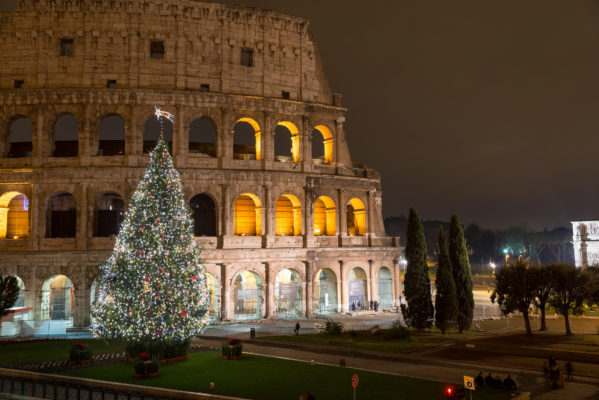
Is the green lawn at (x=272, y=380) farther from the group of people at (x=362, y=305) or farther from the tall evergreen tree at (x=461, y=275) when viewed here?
the group of people at (x=362, y=305)

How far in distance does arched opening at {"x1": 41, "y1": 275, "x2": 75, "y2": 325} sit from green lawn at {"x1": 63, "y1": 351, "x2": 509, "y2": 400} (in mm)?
14253

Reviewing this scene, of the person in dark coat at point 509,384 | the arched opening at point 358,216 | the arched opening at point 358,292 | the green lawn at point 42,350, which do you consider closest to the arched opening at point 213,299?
the green lawn at point 42,350

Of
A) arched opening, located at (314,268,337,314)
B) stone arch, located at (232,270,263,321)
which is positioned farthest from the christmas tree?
arched opening, located at (314,268,337,314)

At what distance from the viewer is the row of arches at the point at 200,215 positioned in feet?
112

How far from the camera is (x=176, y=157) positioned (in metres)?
34.3

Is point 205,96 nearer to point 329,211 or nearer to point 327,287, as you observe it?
point 329,211

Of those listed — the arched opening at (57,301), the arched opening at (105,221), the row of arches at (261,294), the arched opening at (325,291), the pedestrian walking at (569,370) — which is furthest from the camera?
the arched opening at (325,291)

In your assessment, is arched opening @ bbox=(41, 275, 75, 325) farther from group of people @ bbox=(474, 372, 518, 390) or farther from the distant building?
the distant building

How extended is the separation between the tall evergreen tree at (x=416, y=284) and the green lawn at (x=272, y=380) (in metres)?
11.4

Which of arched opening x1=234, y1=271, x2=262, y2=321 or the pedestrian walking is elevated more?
arched opening x1=234, y1=271, x2=262, y2=321

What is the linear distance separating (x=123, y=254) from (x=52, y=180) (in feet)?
49.2

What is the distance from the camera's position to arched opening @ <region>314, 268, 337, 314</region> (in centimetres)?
3800

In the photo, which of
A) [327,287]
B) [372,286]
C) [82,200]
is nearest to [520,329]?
[372,286]

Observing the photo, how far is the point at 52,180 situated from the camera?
107ft
